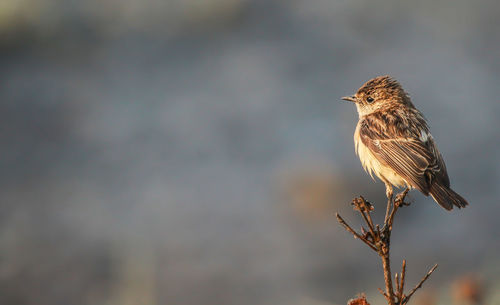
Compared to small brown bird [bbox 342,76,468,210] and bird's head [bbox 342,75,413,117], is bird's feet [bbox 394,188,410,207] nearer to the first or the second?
small brown bird [bbox 342,76,468,210]

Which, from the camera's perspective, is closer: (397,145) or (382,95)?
(397,145)

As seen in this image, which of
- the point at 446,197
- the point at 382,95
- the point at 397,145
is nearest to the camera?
the point at 446,197

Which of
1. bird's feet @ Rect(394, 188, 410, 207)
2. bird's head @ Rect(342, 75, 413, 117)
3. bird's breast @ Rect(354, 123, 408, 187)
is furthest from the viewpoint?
bird's head @ Rect(342, 75, 413, 117)

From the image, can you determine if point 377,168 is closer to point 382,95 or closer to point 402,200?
point 402,200

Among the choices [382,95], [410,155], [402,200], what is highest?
[382,95]

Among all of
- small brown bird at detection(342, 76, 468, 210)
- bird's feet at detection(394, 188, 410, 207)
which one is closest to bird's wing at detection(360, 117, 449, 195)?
small brown bird at detection(342, 76, 468, 210)

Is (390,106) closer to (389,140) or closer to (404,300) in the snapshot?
(389,140)

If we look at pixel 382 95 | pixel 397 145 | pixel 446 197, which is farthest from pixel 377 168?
pixel 382 95
